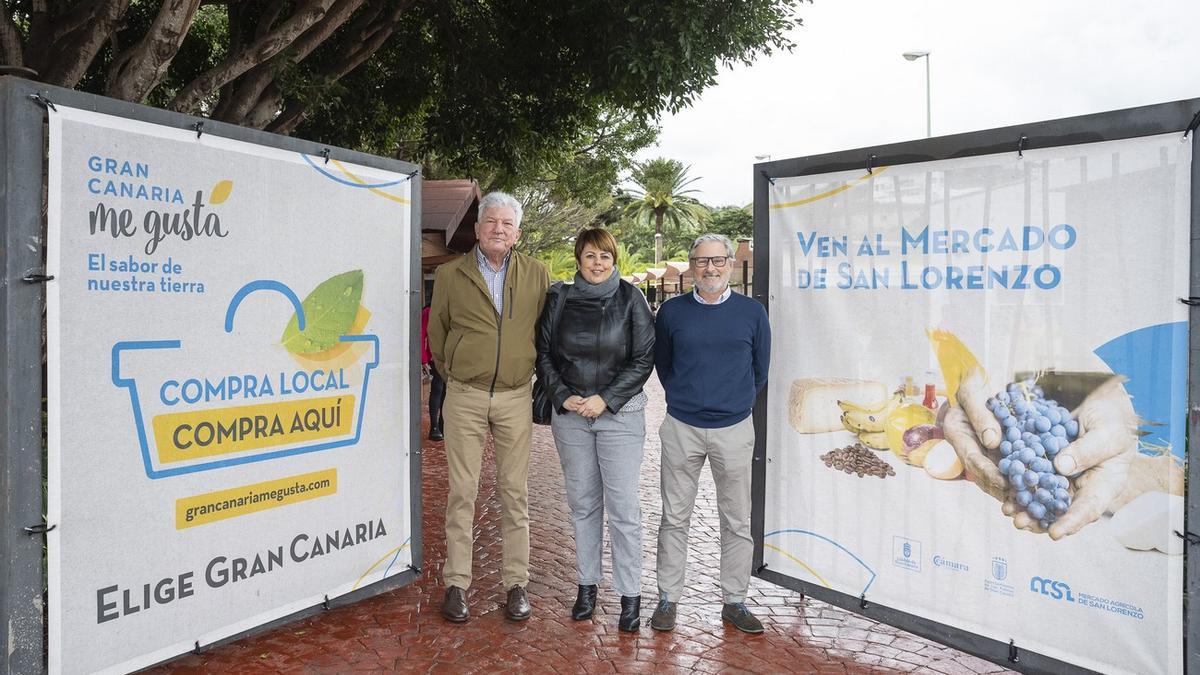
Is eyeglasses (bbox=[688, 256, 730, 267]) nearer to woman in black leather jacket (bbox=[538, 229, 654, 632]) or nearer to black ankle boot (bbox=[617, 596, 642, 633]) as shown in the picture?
woman in black leather jacket (bbox=[538, 229, 654, 632])

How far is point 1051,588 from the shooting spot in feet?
10.7

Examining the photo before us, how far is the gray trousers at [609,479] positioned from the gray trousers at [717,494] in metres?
0.14

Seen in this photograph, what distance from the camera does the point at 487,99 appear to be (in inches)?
344

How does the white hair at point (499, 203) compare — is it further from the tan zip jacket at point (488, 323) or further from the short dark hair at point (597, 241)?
the short dark hair at point (597, 241)

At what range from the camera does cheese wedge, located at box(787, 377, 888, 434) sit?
376 centimetres

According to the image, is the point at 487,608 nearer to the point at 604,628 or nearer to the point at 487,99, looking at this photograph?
the point at 604,628

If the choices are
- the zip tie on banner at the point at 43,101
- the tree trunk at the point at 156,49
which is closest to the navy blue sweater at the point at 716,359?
the zip tie on banner at the point at 43,101

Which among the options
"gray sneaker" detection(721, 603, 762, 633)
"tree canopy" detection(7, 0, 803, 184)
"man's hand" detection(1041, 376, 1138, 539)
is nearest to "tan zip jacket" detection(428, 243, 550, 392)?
"gray sneaker" detection(721, 603, 762, 633)

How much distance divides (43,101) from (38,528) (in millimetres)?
1484

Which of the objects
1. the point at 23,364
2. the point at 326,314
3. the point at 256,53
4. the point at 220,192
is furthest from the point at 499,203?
the point at 256,53

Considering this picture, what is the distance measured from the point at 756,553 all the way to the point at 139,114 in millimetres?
3431

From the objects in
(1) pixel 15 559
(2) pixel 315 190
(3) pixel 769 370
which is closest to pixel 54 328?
(1) pixel 15 559

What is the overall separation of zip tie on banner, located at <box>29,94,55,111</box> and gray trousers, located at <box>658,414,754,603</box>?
282cm

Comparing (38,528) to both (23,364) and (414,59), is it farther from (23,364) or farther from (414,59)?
(414,59)
